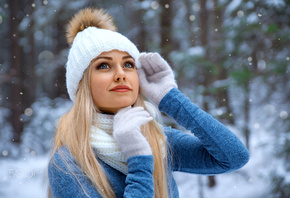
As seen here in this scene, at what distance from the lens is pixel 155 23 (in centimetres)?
478

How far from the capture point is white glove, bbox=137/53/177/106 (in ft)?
4.42

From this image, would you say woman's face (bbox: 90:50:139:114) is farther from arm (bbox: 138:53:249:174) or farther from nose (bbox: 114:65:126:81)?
arm (bbox: 138:53:249:174)

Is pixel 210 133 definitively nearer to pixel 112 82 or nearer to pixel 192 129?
pixel 192 129

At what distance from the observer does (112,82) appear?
1.31 m

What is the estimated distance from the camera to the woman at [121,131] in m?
1.15

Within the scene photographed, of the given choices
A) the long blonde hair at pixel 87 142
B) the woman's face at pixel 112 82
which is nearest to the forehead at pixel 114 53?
the woman's face at pixel 112 82

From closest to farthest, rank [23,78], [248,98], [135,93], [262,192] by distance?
[135,93]
[262,192]
[248,98]
[23,78]

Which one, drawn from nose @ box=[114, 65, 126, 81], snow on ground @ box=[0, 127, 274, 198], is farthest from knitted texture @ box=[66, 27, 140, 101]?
snow on ground @ box=[0, 127, 274, 198]

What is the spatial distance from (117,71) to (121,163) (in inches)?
15.8

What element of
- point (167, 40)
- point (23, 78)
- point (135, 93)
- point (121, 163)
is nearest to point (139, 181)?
point (121, 163)

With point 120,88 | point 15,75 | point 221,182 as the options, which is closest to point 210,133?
point 120,88

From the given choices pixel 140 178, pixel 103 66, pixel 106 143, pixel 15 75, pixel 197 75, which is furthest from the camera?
pixel 15 75

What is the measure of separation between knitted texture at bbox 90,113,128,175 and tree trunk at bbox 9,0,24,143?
4196 mm

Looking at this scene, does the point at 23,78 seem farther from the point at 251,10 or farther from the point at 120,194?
the point at 120,194
